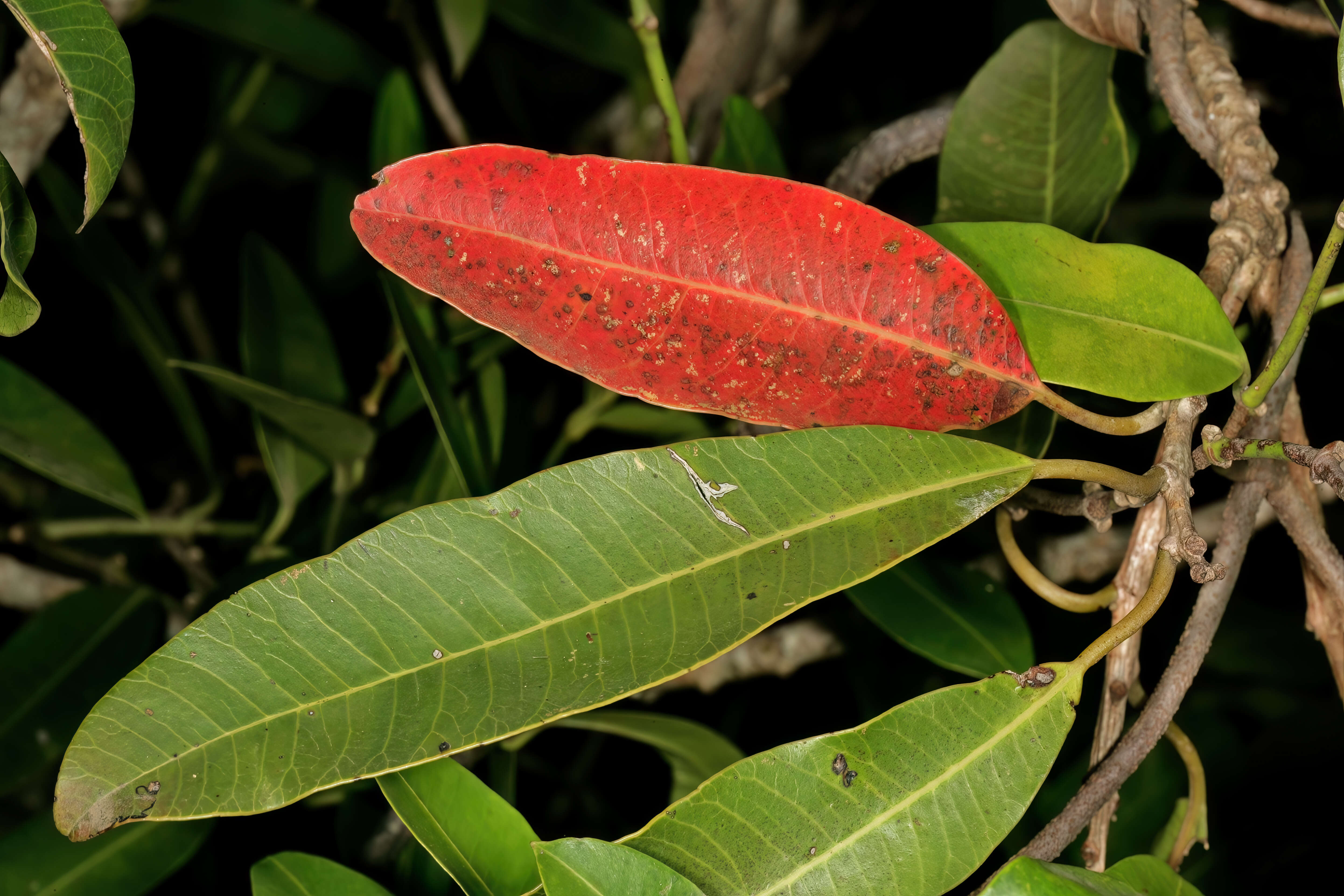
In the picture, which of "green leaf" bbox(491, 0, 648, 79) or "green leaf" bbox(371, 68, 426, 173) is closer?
"green leaf" bbox(371, 68, 426, 173)

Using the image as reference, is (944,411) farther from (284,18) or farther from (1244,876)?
(284,18)

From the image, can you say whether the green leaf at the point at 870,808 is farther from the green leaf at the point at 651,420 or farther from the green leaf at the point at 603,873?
the green leaf at the point at 651,420

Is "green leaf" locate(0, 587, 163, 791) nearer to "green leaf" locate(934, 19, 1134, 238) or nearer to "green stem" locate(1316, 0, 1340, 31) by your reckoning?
"green leaf" locate(934, 19, 1134, 238)

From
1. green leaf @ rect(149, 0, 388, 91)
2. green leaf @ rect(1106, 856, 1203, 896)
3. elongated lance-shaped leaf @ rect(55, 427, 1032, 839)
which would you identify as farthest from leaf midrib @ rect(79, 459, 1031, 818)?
green leaf @ rect(149, 0, 388, 91)

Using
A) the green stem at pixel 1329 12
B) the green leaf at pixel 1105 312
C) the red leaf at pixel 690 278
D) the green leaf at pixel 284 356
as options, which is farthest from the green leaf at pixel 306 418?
the green stem at pixel 1329 12

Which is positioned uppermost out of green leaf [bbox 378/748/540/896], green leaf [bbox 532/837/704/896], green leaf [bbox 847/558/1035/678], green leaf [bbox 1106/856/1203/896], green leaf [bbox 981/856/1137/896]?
green leaf [bbox 981/856/1137/896]

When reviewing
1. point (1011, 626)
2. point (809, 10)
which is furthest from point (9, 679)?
point (809, 10)

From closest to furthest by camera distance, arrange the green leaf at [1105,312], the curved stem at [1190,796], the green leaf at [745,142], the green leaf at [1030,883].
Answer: the green leaf at [1030,883] < the green leaf at [1105,312] < the curved stem at [1190,796] < the green leaf at [745,142]
